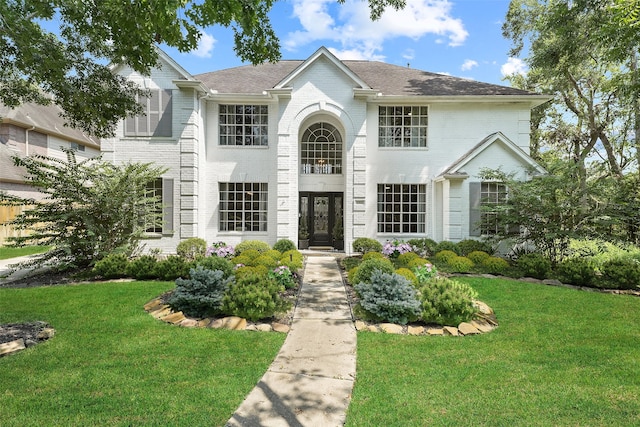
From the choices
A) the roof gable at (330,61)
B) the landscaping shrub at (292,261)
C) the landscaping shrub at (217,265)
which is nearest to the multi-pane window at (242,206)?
the landscaping shrub at (292,261)

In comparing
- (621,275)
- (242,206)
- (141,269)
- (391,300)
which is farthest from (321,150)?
(621,275)

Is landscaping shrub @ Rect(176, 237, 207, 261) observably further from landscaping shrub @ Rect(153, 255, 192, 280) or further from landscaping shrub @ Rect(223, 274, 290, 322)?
landscaping shrub @ Rect(223, 274, 290, 322)

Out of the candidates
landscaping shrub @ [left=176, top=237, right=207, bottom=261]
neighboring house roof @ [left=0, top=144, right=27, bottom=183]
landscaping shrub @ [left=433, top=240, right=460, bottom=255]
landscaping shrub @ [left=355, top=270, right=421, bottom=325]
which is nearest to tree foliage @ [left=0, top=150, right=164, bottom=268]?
landscaping shrub @ [left=176, top=237, right=207, bottom=261]

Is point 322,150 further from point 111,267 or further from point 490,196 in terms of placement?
point 111,267

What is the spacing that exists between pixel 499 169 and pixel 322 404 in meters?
10.7

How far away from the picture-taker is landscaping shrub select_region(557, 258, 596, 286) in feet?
27.4

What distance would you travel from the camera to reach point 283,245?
11664mm

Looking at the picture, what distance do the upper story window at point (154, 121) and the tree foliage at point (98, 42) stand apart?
4837 millimetres

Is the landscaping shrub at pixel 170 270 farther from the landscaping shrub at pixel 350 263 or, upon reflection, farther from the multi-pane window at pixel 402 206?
the multi-pane window at pixel 402 206

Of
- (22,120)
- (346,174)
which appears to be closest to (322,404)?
(346,174)

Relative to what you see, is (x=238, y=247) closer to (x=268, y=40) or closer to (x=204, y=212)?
(x=204, y=212)

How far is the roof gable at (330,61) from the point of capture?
1208 centimetres

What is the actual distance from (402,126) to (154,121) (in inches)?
376

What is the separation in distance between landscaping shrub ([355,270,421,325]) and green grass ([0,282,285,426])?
71.1 inches
